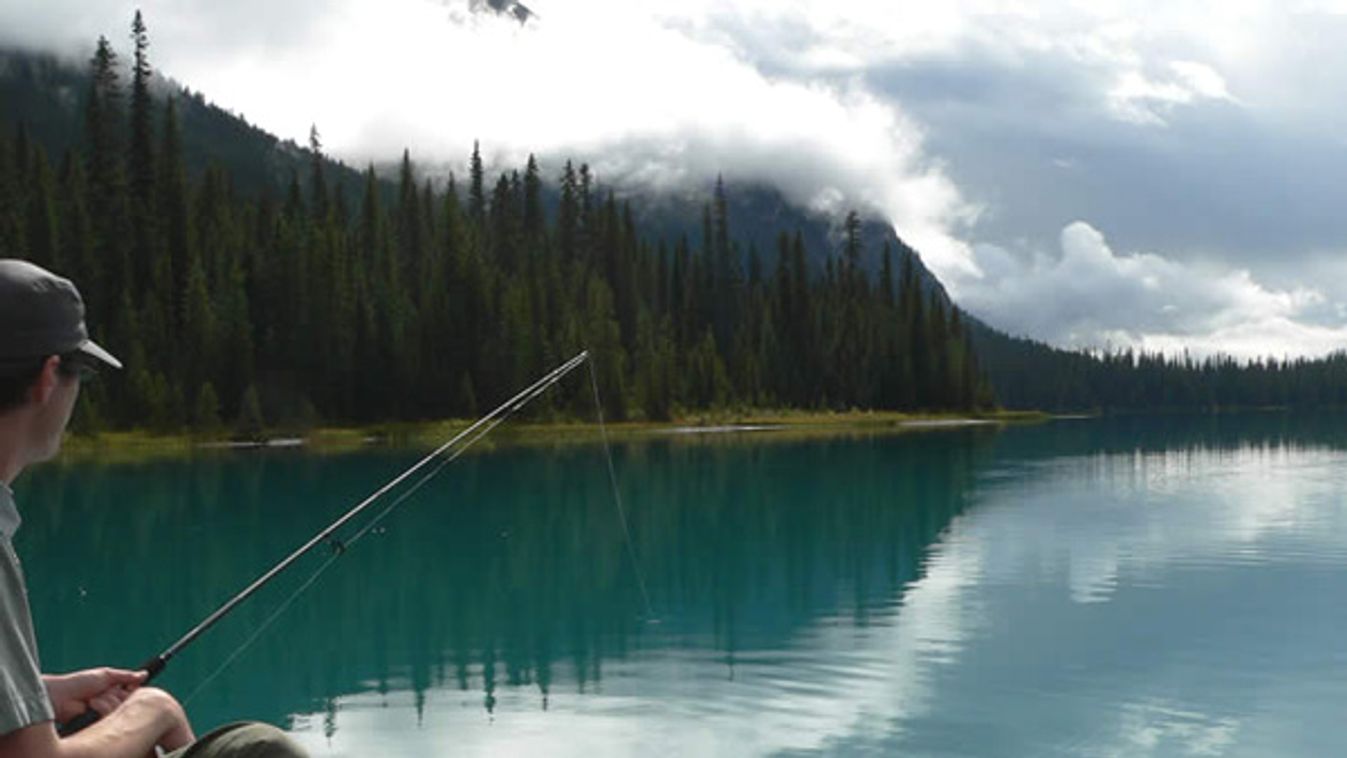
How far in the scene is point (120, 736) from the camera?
3.30 metres

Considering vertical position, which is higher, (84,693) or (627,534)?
(84,693)

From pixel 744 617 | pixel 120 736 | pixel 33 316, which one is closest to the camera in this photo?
pixel 33 316

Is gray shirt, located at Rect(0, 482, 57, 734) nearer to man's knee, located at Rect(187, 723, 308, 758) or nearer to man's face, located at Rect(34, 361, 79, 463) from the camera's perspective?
man's face, located at Rect(34, 361, 79, 463)

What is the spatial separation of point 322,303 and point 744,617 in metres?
82.9

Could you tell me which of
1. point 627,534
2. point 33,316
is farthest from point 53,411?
point 627,534

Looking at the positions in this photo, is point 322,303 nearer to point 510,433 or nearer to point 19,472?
point 510,433

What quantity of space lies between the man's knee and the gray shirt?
0.56m

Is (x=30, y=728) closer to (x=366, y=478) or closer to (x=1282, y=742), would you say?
(x=1282, y=742)

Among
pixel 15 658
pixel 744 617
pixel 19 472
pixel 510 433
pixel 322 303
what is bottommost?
pixel 744 617

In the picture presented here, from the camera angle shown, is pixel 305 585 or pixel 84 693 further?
pixel 305 585

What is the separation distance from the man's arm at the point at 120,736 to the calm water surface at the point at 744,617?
8892 mm

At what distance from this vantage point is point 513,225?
127 m

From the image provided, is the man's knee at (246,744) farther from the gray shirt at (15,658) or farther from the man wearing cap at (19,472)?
the gray shirt at (15,658)

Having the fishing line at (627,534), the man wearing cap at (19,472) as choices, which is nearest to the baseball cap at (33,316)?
the man wearing cap at (19,472)
